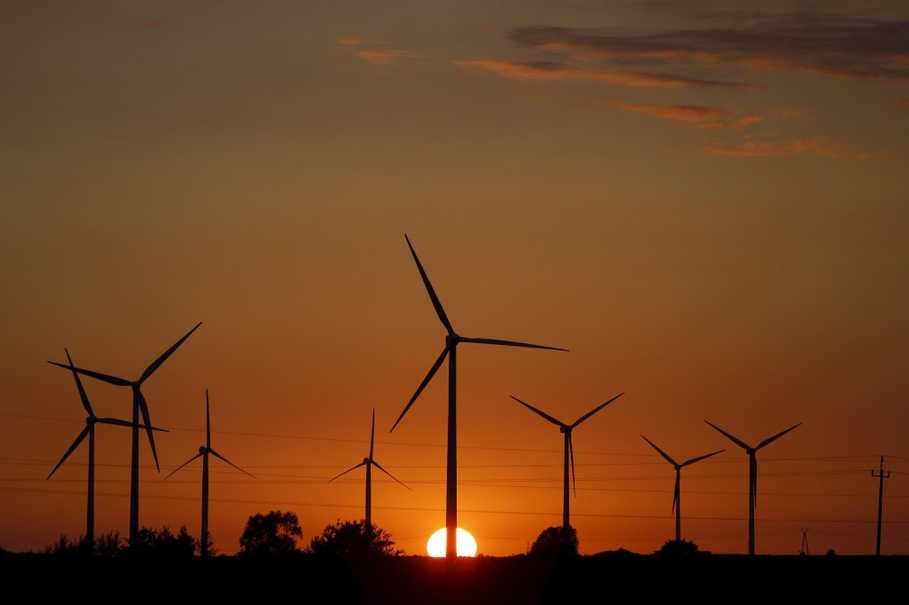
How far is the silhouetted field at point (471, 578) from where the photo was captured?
157750mm

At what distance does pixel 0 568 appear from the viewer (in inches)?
6442

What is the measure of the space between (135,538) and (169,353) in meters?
20.1

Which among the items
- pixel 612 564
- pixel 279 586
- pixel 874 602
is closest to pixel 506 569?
pixel 612 564

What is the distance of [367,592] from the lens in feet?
539

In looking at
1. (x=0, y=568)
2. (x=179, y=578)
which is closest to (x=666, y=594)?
(x=179, y=578)

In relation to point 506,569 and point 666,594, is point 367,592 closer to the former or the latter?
point 506,569

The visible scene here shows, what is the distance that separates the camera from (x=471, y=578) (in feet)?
547

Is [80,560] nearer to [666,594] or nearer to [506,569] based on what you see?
[506,569]

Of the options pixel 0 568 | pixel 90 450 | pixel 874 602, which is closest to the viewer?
pixel 874 602

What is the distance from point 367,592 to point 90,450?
126ft

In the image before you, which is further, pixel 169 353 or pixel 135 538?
pixel 169 353

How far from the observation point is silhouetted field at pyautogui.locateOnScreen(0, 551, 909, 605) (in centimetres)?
15775

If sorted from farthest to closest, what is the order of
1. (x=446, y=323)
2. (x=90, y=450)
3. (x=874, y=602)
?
(x=90, y=450)
(x=874, y=602)
(x=446, y=323)

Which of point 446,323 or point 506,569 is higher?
point 446,323
